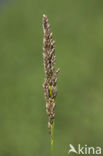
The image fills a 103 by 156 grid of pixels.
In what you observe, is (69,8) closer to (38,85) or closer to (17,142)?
(38,85)

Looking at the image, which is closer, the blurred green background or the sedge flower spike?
the sedge flower spike

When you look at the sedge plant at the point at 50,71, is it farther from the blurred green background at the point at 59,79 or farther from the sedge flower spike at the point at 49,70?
the blurred green background at the point at 59,79

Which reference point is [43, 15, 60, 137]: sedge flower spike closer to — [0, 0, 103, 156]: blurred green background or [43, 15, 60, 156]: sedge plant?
[43, 15, 60, 156]: sedge plant

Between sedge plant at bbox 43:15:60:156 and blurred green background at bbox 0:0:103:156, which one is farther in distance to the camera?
blurred green background at bbox 0:0:103:156

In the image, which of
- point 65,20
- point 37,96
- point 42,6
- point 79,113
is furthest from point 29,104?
point 42,6

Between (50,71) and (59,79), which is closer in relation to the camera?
(50,71)

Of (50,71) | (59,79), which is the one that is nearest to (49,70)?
(50,71)

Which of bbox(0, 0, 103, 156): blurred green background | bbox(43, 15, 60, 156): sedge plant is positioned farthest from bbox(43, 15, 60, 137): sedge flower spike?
bbox(0, 0, 103, 156): blurred green background

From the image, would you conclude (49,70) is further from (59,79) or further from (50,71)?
(59,79)

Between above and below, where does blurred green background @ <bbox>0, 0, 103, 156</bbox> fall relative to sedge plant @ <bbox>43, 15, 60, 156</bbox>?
above
